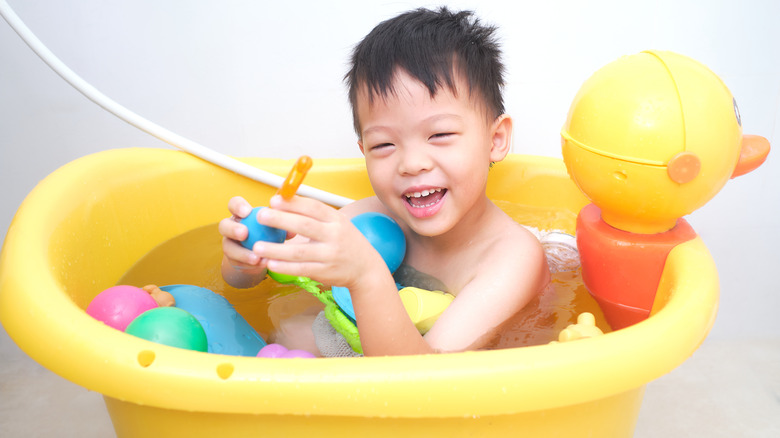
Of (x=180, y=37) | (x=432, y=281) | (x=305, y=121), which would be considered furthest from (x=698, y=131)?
(x=180, y=37)

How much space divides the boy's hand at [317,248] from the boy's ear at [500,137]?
399mm

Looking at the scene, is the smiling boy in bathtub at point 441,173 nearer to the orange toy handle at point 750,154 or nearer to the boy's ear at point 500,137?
the boy's ear at point 500,137

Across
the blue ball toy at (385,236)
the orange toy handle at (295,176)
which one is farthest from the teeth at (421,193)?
the orange toy handle at (295,176)

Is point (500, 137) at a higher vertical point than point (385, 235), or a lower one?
higher

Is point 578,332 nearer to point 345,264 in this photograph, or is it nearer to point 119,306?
point 345,264

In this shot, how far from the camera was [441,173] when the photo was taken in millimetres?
945

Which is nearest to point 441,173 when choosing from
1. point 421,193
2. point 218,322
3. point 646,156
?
point 421,193

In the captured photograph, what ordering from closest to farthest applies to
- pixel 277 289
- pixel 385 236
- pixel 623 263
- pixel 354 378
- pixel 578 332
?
pixel 354 378 → pixel 578 332 → pixel 623 263 → pixel 385 236 → pixel 277 289

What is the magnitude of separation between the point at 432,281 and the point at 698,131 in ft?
1.57

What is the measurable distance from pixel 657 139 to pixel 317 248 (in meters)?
0.46

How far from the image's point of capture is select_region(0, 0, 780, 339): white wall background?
5.11ft

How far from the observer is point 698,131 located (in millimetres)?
804

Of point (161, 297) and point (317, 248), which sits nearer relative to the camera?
point (317, 248)

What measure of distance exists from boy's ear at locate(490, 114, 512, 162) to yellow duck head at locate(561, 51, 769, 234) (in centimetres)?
17
